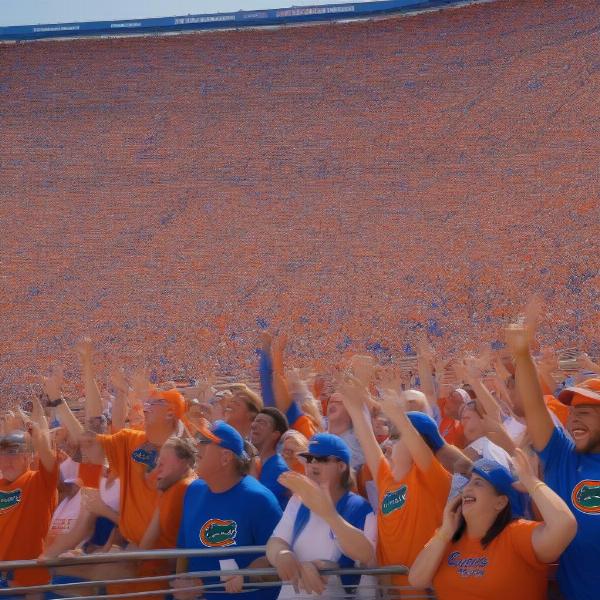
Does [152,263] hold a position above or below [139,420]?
below

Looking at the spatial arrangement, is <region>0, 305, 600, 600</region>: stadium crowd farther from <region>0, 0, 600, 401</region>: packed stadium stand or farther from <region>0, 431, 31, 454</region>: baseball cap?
<region>0, 0, 600, 401</region>: packed stadium stand

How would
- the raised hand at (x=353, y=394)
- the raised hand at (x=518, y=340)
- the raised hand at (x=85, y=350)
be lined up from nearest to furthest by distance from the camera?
the raised hand at (x=518, y=340) < the raised hand at (x=353, y=394) < the raised hand at (x=85, y=350)

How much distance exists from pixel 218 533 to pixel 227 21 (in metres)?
22.1

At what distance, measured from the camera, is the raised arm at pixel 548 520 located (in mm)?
3264

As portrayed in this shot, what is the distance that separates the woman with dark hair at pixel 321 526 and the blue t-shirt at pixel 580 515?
70 cm

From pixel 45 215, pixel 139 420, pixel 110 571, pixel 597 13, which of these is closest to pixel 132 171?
pixel 45 215

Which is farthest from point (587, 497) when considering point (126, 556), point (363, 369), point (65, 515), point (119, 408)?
point (119, 408)

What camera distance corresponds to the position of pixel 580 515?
357 cm

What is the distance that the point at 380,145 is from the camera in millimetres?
21891

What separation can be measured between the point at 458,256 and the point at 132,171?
797 cm

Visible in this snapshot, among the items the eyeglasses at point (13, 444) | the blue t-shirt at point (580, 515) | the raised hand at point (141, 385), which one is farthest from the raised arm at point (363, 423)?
the raised hand at point (141, 385)

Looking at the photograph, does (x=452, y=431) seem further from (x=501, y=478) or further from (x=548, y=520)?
(x=548, y=520)

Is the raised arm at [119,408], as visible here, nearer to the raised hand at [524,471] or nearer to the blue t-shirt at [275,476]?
the blue t-shirt at [275,476]

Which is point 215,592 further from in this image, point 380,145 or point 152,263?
point 380,145
